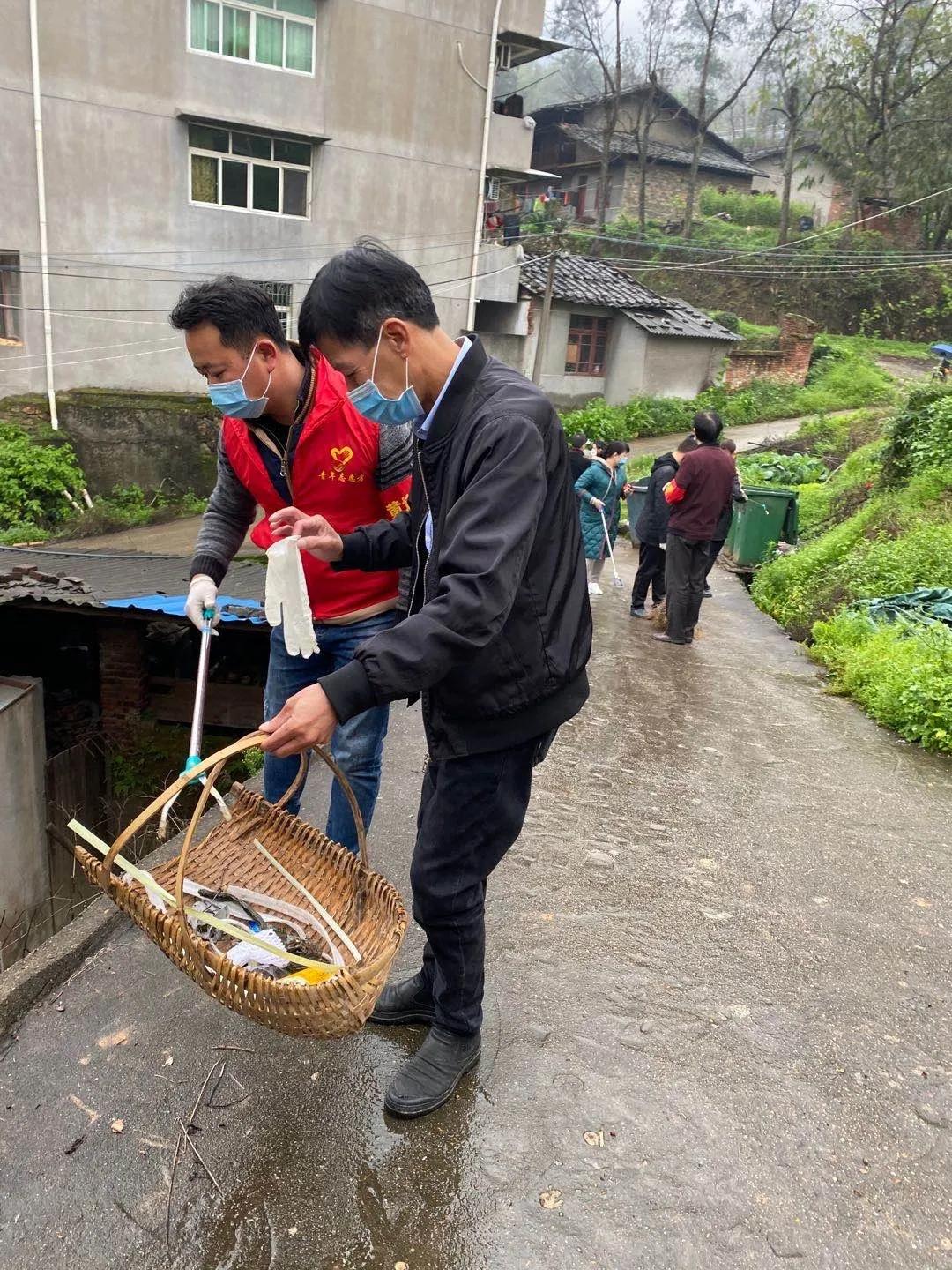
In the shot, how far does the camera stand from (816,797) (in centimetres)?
459

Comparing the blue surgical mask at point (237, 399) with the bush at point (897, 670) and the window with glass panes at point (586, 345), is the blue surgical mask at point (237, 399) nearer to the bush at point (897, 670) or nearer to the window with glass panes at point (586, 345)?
the bush at point (897, 670)

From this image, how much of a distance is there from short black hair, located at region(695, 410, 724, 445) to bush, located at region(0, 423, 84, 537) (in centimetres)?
1190

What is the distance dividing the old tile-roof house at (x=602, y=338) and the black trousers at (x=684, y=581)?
1546cm

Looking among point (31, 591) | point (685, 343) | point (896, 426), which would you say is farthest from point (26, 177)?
point (685, 343)

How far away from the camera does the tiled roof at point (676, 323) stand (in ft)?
73.4

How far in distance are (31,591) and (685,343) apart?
69.1 ft

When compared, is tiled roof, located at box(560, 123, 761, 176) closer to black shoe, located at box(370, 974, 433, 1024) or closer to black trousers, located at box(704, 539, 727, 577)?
black trousers, located at box(704, 539, 727, 577)

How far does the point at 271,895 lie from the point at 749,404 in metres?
23.6

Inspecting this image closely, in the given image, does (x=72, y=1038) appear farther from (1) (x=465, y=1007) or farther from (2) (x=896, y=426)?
(2) (x=896, y=426)

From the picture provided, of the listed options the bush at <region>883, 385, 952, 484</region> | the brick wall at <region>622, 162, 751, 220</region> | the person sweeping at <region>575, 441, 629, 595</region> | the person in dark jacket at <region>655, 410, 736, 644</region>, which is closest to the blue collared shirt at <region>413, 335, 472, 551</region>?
the person in dark jacket at <region>655, 410, 736, 644</region>

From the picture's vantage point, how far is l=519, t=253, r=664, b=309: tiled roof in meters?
21.8

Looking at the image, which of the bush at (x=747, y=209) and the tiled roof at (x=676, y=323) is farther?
the bush at (x=747, y=209)

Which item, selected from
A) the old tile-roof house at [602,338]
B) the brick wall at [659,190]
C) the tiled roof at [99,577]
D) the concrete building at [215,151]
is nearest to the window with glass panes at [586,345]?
the old tile-roof house at [602,338]

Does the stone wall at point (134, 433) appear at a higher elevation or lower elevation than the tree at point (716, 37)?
lower
